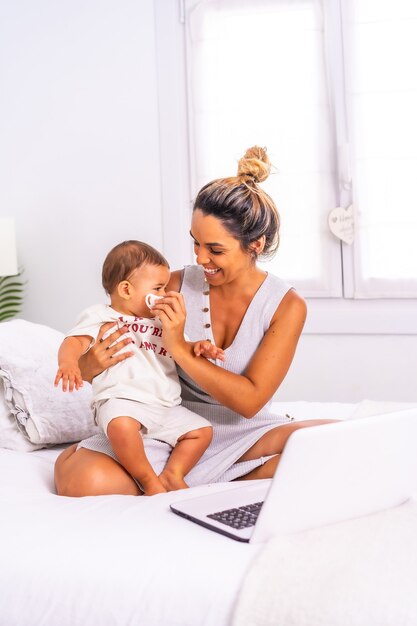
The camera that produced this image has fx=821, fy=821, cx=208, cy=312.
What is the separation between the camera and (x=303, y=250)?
3596 millimetres

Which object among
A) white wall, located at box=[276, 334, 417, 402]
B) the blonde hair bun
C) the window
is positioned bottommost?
white wall, located at box=[276, 334, 417, 402]

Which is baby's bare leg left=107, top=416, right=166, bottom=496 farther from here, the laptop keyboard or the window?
the window

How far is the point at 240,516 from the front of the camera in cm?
148

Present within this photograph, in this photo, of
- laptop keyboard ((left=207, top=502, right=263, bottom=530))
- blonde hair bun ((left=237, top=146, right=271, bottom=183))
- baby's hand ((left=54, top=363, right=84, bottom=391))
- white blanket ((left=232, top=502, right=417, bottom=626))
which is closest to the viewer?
white blanket ((left=232, top=502, right=417, bottom=626))

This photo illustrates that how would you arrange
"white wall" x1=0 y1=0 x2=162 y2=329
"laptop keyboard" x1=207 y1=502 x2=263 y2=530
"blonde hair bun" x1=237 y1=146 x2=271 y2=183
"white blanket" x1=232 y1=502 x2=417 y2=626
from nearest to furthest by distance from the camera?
"white blanket" x1=232 y1=502 x2=417 y2=626, "laptop keyboard" x1=207 y1=502 x2=263 y2=530, "blonde hair bun" x1=237 y1=146 x2=271 y2=183, "white wall" x1=0 y1=0 x2=162 y2=329

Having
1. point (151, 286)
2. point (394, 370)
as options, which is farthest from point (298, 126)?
point (151, 286)

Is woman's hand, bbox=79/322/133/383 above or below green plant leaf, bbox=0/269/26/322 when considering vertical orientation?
below

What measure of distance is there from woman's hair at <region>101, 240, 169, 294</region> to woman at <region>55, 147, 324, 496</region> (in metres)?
0.12

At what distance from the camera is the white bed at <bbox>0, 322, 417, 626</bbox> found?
4.00ft

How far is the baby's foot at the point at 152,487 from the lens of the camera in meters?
1.76

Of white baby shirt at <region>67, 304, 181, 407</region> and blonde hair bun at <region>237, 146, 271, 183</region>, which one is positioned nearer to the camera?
white baby shirt at <region>67, 304, 181, 407</region>

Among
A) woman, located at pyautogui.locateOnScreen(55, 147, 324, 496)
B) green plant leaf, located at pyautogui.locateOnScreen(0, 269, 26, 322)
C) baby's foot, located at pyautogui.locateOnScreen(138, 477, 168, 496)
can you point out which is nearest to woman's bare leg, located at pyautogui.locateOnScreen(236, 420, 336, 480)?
woman, located at pyautogui.locateOnScreen(55, 147, 324, 496)

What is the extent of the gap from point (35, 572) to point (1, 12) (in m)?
3.13

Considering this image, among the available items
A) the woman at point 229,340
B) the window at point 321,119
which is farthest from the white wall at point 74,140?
the woman at point 229,340
